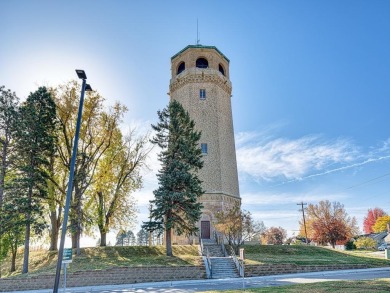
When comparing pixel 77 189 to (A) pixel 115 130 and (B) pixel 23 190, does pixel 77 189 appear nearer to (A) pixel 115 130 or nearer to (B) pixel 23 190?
(B) pixel 23 190

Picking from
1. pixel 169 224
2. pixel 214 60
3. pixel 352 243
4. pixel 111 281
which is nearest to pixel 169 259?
pixel 169 224

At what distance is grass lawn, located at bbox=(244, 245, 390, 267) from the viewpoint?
22053 millimetres

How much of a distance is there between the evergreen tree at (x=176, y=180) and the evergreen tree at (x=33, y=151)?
733 centimetres

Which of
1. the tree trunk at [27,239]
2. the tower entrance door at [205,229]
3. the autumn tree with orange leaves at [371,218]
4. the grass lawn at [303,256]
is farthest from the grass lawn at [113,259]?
the autumn tree with orange leaves at [371,218]

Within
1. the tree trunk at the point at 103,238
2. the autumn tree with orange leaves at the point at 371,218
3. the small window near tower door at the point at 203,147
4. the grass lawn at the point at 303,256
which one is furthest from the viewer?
the autumn tree with orange leaves at the point at 371,218

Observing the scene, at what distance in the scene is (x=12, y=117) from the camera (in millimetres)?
20656

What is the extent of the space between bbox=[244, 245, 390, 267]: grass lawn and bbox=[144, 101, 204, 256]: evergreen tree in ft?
17.0

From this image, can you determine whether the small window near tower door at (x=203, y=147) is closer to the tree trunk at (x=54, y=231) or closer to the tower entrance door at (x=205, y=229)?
the tower entrance door at (x=205, y=229)

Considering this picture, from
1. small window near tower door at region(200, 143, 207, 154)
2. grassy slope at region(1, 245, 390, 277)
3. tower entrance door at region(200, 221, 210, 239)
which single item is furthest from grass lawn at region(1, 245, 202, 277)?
small window near tower door at region(200, 143, 207, 154)

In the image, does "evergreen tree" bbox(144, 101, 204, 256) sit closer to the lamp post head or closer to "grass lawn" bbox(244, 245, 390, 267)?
"grass lawn" bbox(244, 245, 390, 267)

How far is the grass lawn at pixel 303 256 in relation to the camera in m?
22.1

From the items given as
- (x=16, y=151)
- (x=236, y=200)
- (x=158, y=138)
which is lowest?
(x=236, y=200)

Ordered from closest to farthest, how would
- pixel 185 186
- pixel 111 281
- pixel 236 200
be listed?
pixel 111 281
pixel 185 186
pixel 236 200

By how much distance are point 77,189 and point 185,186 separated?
7950mm
